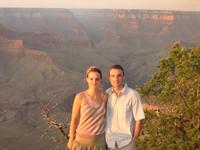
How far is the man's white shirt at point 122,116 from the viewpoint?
25.1 ft

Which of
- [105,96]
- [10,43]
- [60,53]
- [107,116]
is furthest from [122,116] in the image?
[60,53]

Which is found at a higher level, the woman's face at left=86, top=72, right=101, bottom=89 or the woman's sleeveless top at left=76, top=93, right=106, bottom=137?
the woman's face at left=86, top=72, right=101, bottom=89

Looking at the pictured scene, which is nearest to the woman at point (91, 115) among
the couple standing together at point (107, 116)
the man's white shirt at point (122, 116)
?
the couple standing together at point (107, 116)

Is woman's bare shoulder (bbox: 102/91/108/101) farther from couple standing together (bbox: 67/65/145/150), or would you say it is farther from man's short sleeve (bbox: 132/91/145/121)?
man's short sleeve (bbox: 132/91/145/121)

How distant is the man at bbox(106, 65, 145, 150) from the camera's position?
25.1 feet

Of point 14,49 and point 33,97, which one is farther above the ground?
point 14,49

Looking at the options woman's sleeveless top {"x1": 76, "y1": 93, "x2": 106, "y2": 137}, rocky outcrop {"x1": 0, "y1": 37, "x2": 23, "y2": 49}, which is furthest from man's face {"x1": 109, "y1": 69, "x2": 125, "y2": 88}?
rocky outcrop {"x1": 0, "y1": 37, "x2": 23, "y2": 49}

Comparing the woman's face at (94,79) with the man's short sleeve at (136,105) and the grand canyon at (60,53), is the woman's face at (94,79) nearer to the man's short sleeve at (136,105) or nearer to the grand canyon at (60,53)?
the man's short sleeve at (136,105)

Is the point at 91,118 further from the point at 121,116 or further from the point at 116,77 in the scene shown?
the point at 116,77

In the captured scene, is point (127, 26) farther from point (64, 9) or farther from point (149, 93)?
point (149, 93)

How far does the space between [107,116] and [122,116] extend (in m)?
0.23

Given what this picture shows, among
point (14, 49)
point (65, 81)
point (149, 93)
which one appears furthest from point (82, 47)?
point (149, 93)

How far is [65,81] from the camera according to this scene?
284 feet

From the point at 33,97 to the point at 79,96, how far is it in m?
65.2
